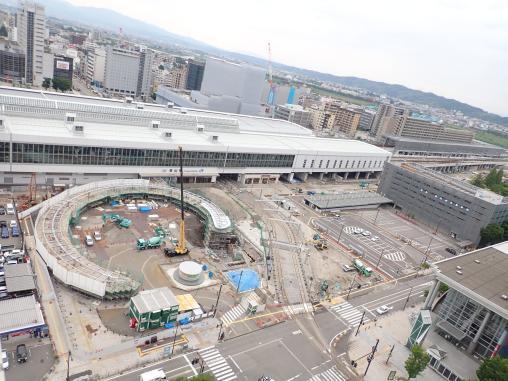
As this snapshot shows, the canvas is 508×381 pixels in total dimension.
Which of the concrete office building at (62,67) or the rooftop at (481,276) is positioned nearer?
the rooftop at (481,276)

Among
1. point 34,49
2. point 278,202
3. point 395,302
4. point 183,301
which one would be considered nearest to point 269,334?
point 183,301

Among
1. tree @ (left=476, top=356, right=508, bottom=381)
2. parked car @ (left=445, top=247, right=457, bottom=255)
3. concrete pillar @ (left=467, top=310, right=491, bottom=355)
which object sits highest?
tree @ (left=476, top=356, right=508, bottom=381)

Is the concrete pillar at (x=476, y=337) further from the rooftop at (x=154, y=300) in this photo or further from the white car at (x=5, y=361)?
the white car at (x=5, y=361)

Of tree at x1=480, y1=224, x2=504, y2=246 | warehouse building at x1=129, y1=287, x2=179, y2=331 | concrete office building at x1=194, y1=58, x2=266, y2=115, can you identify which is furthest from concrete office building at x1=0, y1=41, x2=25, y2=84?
tree at x1=480, y1=224, x2=504, y2=246

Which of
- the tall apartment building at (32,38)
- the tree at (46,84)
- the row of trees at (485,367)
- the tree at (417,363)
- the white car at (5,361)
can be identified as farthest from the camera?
the tree at (46,84)

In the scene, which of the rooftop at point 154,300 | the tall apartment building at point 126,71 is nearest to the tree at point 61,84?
the tall apartment building at point 126,71

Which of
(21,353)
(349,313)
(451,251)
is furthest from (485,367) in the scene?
(451,251)

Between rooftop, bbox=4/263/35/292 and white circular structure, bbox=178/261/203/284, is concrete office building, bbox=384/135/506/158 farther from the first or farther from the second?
rooftop, bbox=4/263/35/292

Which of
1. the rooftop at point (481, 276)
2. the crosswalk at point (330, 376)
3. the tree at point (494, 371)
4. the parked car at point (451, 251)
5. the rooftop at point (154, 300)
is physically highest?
the rooftop at point (481, 276)
